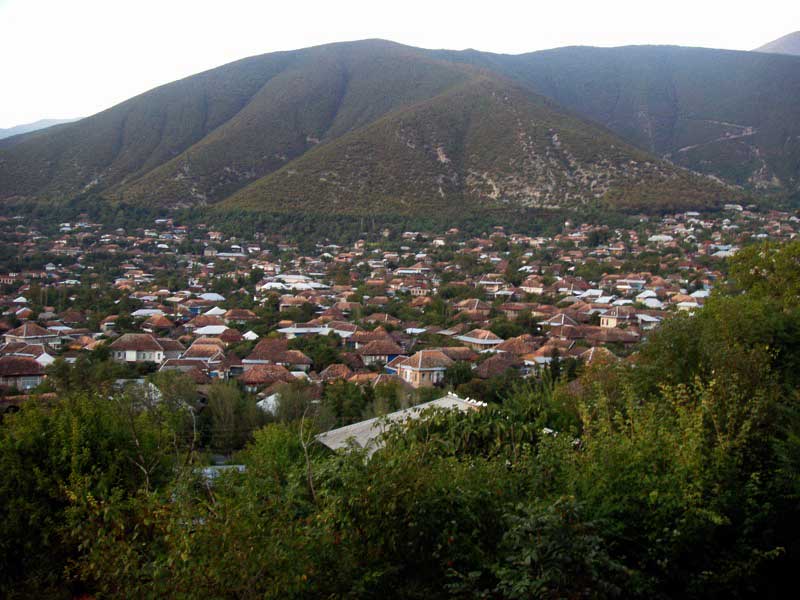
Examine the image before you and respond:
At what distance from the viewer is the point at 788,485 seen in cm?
612

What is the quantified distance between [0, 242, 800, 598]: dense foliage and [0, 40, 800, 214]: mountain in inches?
2422

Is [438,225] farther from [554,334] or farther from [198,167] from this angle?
[554,334]

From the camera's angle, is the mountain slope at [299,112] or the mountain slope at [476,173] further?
the mountain slope at [299,112]

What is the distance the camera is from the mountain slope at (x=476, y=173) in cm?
6888

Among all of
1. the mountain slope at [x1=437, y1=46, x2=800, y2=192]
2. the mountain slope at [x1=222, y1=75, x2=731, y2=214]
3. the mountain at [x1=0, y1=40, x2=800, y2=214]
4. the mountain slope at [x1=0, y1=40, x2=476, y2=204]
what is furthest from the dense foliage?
the mountain slope at [x1=437, y1=46, x2=800, y2=192]

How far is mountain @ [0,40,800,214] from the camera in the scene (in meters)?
70.7

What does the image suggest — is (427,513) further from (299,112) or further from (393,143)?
(299,112)

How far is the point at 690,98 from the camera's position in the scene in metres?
135

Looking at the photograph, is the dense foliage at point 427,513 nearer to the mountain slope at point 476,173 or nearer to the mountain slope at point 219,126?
the mountain slope at point 476,173

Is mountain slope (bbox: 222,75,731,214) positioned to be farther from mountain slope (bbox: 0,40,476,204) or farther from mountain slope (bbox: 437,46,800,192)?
mountain slope (bbox: 437,46,800,192)

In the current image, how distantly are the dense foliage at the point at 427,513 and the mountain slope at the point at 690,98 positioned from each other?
97.1 m

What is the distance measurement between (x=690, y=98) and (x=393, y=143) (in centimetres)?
8215

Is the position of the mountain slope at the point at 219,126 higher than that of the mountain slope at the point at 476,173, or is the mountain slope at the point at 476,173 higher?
the mountain slope at the point at 219,126

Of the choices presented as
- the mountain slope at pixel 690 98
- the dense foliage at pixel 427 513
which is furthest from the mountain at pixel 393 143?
the dense foliage at pixel 427 513
